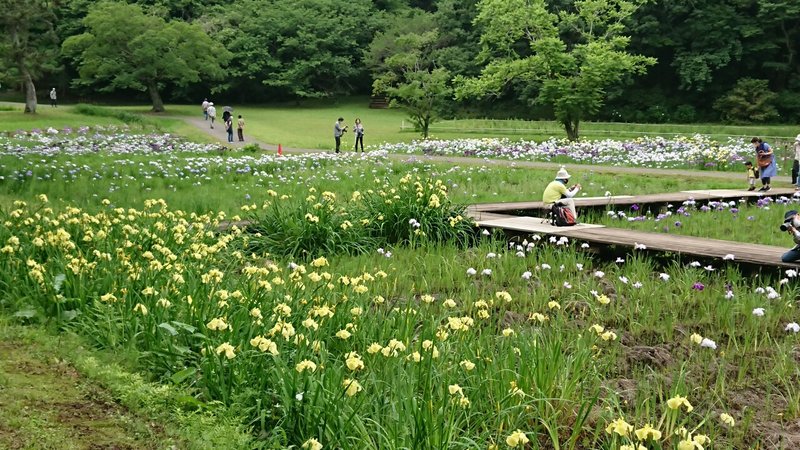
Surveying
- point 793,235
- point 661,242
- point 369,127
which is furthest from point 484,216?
point 369,127

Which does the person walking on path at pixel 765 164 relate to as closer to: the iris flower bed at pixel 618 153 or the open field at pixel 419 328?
the iris flower bed at pixel 618 153

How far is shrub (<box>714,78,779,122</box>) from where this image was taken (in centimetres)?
3291

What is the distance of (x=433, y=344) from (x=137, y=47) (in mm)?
36068

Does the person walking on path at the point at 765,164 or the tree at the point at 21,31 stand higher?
the tree at the point at 21,31

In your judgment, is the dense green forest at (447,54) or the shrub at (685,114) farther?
the shrub at (685,114)

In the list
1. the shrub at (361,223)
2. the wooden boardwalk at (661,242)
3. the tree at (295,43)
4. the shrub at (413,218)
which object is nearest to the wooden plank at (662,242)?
the wooden boardwalk at (661,242)

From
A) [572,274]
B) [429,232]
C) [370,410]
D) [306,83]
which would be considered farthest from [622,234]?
[306,83]

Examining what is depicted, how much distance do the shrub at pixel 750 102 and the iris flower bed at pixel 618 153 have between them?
13905 millimetres

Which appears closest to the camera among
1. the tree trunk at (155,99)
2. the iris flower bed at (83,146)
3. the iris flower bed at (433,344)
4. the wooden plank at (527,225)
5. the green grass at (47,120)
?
the iris flower bed at (433,344)

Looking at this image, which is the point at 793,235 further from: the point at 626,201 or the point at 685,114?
the point at 685,114

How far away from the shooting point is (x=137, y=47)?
1388 inches

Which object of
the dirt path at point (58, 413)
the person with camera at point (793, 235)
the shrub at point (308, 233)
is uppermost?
the person with camera at point (793, 235)

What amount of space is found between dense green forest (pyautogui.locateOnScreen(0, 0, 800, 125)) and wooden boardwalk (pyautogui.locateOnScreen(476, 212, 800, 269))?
57.6 ft

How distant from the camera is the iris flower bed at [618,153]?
53.4 ft
